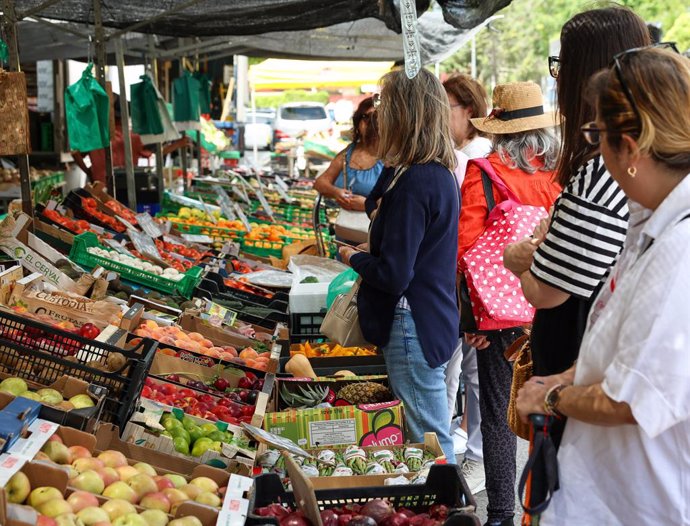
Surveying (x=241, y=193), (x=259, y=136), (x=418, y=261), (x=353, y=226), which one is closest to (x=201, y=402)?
(x=418, y=261)

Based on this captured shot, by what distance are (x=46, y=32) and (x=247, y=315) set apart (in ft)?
20.8

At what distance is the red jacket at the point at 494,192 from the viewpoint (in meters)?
3.90

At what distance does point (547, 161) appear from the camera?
156 inches

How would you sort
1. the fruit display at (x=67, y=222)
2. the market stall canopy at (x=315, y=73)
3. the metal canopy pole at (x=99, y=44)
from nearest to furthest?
the fruit display at (x=67, y=222), the metal canopy pole at (x=99, y=44), the market stall canopy at (x=315, y=73)

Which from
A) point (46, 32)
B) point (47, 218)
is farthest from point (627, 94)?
point (46, 32)

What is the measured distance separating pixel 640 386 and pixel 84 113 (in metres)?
5.88

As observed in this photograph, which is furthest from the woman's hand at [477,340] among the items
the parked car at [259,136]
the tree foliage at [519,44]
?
the tree foliage at [519,44]

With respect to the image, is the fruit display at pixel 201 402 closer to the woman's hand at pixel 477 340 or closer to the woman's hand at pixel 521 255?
the woman's hand at pixel 477 340

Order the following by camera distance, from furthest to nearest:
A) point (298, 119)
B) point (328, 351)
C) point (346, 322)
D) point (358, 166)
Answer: point (298, 119) → point (358, 166) → point (328, 351) → point (346, 322)

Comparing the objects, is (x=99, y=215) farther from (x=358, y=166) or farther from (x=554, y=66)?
(x=554, y=66)

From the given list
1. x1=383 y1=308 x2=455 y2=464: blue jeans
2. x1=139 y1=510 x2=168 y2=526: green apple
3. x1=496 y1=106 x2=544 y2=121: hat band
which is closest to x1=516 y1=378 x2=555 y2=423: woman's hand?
x1=139 y1=510 x2=168 y2=526: green apple

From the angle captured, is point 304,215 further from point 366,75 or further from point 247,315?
point 366,75

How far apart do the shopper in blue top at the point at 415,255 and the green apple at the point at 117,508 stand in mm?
1321

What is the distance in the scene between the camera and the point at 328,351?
5379 millimetres
